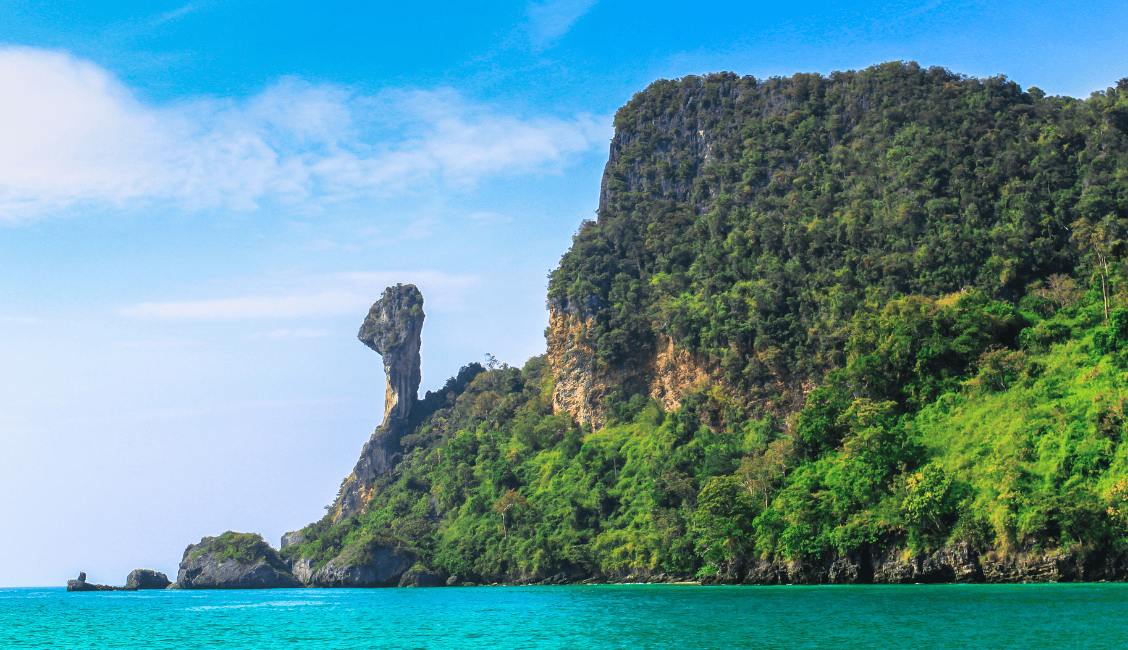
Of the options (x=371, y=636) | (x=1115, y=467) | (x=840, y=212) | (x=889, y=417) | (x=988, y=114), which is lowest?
(x=371, y=636)

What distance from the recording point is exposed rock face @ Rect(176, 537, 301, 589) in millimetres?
93750

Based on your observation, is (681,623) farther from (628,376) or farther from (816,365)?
(628,376)

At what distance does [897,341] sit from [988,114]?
29517mm

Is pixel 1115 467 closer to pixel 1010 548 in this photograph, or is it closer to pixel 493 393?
pixel 1010 548

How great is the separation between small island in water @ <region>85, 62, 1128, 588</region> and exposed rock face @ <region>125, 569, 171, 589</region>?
9.10m

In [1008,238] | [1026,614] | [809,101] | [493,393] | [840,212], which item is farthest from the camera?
[493,393]

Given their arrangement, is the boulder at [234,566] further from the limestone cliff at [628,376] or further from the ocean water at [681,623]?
the ocean water at [681,623]

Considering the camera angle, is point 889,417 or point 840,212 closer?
point 889,417

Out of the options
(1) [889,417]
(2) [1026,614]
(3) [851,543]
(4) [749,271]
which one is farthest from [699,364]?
(2) [1026,614]

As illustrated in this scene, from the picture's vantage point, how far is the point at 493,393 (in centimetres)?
10381

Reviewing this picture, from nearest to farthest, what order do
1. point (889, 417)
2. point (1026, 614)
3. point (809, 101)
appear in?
point (1026, 614), point (889, 417), point (809, 101)

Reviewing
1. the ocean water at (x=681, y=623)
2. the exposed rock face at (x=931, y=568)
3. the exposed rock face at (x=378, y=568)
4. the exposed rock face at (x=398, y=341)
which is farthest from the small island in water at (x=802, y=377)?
the ocean water at (x=681, y=623)

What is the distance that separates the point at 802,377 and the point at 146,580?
82.5 metres

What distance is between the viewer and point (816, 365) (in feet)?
211
